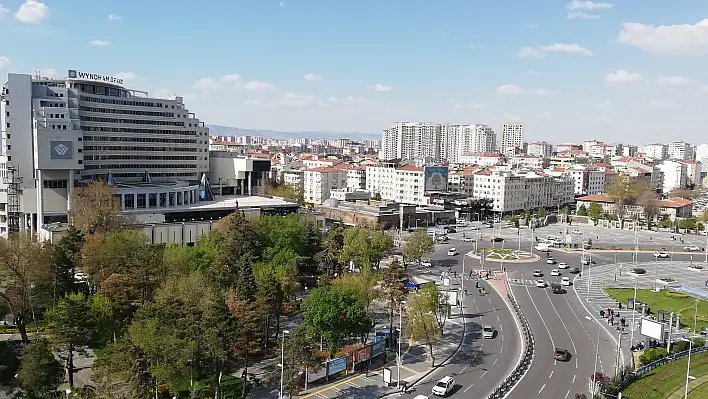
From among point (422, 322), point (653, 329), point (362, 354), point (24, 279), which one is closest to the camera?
point (362, 354)

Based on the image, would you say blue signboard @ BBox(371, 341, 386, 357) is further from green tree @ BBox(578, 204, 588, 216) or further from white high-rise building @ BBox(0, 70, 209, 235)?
green tree @ BBox(578, 204, 588, 216)

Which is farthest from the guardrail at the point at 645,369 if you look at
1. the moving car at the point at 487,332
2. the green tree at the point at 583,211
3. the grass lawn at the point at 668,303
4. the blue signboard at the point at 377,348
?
the green tree at the point at 583,211

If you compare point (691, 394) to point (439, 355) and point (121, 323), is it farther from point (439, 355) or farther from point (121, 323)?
point (121, 323)

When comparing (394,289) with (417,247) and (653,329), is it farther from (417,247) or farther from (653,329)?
(417,247)

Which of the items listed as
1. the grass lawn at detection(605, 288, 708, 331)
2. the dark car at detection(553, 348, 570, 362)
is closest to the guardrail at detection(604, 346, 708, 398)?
the dark car at detection(553, 348, 570, 362)

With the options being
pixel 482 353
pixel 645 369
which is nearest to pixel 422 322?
pixel 482 353

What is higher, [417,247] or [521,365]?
[417,247]
